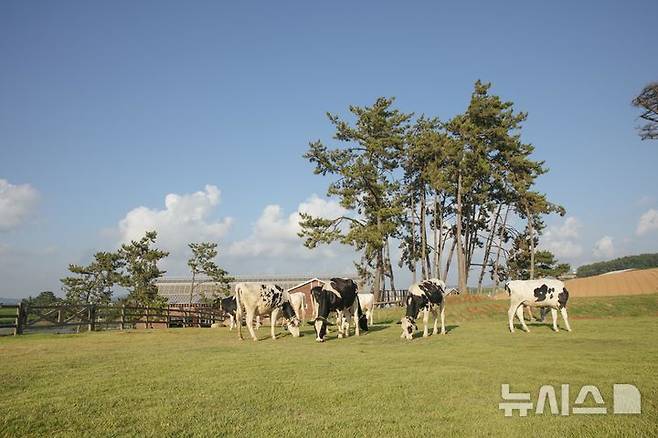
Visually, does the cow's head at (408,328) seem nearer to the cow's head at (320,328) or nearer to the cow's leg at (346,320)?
the cow's leg at (346,320)

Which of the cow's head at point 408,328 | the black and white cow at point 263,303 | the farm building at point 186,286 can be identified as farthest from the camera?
the farm building at point 186,286

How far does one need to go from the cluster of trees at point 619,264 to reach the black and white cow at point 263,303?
12036 cm

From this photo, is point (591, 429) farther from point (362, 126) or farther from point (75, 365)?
point (362, 126)

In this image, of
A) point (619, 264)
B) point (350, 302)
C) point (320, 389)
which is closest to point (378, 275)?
point (350, 302)

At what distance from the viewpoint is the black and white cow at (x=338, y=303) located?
18.5m

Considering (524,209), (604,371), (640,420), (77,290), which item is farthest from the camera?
(77,290)

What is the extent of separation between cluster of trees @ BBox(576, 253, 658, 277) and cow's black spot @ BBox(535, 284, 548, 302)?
116m

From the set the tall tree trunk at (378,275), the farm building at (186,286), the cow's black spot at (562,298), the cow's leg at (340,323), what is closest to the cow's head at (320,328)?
the cow's leg at (340,323)

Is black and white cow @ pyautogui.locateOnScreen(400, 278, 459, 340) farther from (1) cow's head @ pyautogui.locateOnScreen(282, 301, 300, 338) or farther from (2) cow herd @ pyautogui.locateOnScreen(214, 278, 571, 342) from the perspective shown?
(1) cow's head @ pyautogui.locateOnScreen(282, 301, 300, 338)

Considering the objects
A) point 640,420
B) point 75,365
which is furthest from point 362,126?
point 640,420

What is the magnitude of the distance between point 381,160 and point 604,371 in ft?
123

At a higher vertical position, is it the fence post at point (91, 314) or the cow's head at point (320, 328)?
the fence post at point (91, 314)

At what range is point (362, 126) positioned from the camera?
1806 inches
